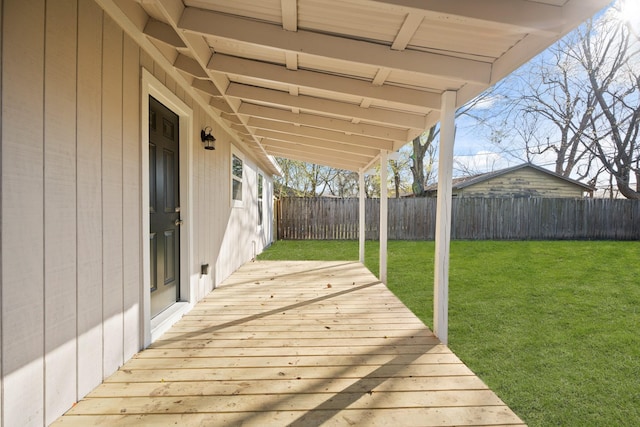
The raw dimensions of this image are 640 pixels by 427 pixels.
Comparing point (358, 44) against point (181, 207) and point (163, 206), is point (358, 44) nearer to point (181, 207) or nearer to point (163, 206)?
point (163, 206)

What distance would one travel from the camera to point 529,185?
12742 mm

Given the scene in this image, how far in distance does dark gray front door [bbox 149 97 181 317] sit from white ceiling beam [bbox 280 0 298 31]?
4.38 ft

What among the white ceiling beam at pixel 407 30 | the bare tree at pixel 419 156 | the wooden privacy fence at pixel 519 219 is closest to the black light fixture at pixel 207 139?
the white ceiling beam at pixel 407 30

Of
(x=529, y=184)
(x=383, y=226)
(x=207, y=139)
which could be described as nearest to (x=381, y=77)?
(x=207, y=139)

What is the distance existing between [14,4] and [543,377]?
3720mm

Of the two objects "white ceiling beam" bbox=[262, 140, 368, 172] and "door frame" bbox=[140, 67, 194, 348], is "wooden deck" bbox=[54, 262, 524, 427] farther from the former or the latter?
"white ceiling beam" bbox=[262, 140, 368, 172]

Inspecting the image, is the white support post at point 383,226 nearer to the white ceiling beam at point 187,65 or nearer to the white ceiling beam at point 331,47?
the white ceiling beam at point 331,47

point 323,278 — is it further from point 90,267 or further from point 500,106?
point 500,106

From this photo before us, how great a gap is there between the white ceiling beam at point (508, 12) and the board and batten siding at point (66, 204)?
5.29 ft

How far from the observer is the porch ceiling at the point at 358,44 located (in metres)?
1.51

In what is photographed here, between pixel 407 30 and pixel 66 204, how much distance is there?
6.75 ft

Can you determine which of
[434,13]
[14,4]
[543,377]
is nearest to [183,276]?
[14,4]

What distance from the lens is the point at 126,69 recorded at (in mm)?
2012

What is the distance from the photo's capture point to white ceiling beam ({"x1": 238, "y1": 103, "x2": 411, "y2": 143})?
3.64 meters
